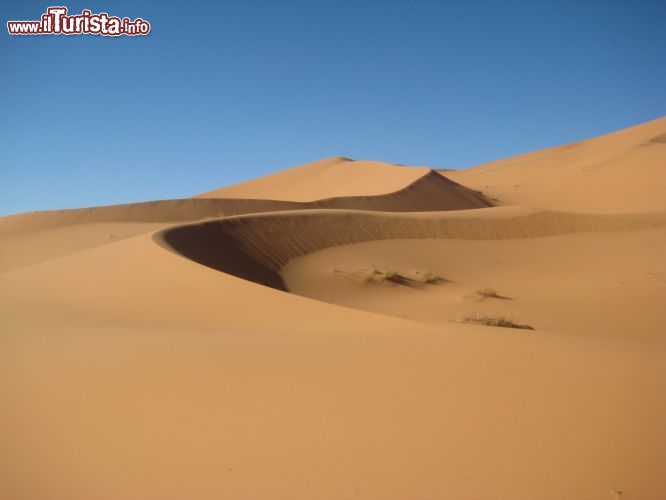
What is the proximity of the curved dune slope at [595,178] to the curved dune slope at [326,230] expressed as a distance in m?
14.4

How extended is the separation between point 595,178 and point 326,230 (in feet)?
105

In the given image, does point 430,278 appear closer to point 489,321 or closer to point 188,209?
point 489,321

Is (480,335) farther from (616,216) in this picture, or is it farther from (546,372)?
(616,216)

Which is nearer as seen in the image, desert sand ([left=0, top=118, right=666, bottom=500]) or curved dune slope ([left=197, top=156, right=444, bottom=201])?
desert sand ([left=0, top=118, right=666, bottom=500])

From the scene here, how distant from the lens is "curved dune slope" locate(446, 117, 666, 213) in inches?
1430

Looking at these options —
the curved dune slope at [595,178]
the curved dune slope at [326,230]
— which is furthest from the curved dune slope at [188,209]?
the curved dune slope at [595,178]

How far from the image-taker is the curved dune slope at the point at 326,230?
48.7 feet

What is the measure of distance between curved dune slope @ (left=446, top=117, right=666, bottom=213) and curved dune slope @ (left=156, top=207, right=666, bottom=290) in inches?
567

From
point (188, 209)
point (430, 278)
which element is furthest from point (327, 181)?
point (430, 278)

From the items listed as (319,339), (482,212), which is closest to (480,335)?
(319,339)

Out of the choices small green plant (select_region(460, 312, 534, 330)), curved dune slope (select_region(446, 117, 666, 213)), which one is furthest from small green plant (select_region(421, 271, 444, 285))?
curved dune slope (select_region(446, 117, 666, 213))

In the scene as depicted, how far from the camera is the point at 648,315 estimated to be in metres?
11.1

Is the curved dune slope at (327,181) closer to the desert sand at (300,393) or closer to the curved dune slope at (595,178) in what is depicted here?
the curved dune slope at (595,178)

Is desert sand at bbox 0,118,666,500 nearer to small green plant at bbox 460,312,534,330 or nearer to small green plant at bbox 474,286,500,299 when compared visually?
small green plant at bbox 460,312,534,330
